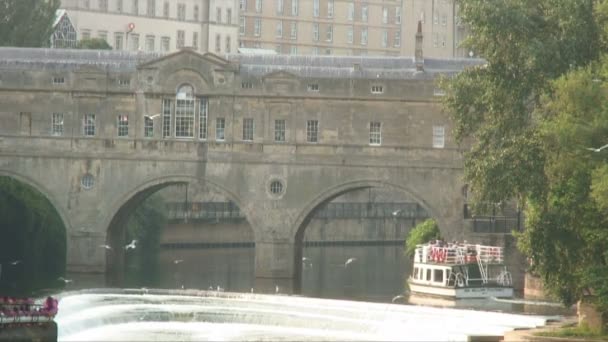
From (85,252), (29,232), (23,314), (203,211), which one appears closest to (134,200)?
(85,252)

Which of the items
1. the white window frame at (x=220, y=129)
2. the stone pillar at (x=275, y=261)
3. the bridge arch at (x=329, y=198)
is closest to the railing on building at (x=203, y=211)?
the white window frame at (x=220, y=129)

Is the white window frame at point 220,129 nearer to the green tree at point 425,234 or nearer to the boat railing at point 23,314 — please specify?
the green tree at point 425,234

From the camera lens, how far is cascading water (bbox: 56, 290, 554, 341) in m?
76.9

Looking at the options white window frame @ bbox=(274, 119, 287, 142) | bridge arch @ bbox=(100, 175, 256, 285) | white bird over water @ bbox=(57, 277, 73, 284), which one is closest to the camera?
white bird over water @ bbox=(57, 277, 73, 284)

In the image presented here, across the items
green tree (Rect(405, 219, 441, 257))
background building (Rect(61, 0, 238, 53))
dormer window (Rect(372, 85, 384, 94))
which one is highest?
background building (Rect(61, 0, 238, 53))

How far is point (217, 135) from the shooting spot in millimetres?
100500

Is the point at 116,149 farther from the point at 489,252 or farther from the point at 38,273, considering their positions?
the point at 489,252

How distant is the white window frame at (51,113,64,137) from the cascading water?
43.3 ft

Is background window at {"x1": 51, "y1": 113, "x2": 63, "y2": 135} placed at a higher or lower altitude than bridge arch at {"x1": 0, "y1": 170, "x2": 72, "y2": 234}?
higher

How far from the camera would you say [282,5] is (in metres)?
194

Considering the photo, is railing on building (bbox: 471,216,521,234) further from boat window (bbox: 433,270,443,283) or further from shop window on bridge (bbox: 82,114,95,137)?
shop window on bridge (bbox: 82,114,95,137)

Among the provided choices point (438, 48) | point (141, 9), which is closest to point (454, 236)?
point (141, 9)

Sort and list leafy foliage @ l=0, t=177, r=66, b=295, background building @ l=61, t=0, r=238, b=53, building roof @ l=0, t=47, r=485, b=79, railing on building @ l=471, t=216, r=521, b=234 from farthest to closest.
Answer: background building @ l=61, t=0, r=238, b=53
leafy foliage @ l=0, t=177, r=66, b=295
building roof @ l=0, t=47, r=485, b=79
railing on building @ l=471, t=216, r=521, b=234

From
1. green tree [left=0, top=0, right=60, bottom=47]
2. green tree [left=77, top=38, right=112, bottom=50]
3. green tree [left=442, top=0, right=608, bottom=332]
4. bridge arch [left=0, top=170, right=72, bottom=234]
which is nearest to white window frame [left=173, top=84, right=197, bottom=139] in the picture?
bridge arch [left=0, top=170, right=72, bottom=234]
